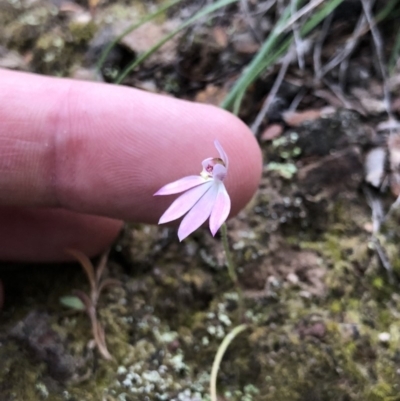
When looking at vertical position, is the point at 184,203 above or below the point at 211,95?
above

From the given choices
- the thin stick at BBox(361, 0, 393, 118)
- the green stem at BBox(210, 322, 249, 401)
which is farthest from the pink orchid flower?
the thin stick at BBox(361, 0, 393, 118)

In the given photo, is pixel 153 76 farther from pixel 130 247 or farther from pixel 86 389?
pixel 86 389

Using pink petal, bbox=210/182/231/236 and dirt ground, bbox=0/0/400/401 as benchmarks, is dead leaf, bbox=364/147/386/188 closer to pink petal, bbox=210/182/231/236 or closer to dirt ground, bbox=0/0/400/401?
dirt ground, bbox=0/0/400/401

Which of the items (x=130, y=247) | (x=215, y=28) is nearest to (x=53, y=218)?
(x=130, y=247)

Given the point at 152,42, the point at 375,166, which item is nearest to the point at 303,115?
the point at 375,166

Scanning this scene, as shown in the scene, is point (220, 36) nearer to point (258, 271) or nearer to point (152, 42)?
point (152, 42)

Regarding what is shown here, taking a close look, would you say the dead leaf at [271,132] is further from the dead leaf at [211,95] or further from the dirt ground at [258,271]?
the dead leaf at [211,95]

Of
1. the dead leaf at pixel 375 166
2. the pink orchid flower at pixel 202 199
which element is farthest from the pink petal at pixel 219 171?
the dead leaf at pixel 375 166

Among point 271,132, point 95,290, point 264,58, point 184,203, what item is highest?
point 184,203
